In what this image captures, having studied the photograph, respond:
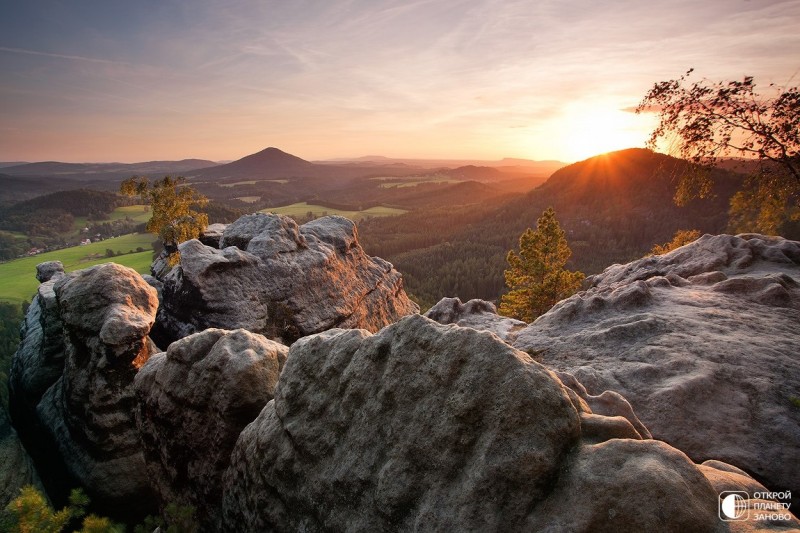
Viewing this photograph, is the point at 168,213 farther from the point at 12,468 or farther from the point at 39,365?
the point at 12,468

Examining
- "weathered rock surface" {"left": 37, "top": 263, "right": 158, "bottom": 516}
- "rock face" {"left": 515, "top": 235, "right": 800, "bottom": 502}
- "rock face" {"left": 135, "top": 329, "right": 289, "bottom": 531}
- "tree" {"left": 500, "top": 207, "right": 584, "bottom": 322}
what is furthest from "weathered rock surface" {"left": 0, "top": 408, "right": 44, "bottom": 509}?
"tree" {"left": 500, "top": 207, "right": 584, "bottom": 322}

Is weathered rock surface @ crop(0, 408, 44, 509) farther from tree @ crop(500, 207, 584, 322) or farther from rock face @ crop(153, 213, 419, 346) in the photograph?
tree @ crop(500, 207, 584, 322)

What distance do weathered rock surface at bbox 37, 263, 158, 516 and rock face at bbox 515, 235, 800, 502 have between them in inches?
778

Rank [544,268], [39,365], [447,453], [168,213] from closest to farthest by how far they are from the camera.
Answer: [447,453]
[39,365]
[168,213]
[544,268]

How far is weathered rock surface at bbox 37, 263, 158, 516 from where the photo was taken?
18094mm

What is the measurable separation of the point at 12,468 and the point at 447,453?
85.0 ft

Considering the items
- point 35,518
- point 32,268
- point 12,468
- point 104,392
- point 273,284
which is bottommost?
point 32,268

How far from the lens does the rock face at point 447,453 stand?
633 centimetres

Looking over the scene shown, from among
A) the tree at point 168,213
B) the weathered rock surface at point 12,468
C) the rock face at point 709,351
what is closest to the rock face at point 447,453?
the rock face at point 709,351

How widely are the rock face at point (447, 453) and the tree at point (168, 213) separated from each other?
38986mm

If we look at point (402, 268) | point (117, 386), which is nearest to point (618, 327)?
point (117, 386)

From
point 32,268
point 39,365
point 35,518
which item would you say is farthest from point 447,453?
point 32,268

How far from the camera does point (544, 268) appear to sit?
49.4 meters

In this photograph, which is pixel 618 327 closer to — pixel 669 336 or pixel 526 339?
pixel 669 336
